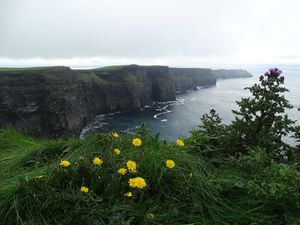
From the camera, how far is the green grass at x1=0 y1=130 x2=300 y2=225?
2934 millimetres

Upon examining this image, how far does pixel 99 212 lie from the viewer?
2930 millimetres

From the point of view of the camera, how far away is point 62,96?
8588cm

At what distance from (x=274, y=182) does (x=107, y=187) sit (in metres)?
1.98

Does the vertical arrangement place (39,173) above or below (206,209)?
above

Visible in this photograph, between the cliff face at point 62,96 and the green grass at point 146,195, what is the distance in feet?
160

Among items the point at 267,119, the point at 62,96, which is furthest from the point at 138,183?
the point at 62,96

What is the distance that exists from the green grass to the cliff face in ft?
160

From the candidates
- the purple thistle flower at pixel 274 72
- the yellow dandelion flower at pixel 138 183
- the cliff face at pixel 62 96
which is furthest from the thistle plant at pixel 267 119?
the cliff face at pixel 62 96

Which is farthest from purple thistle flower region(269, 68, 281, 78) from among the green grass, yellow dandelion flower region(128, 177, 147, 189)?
yellow dandelion flower region(128, 177, 147, 189)

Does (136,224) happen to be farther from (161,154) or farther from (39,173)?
(39,173)

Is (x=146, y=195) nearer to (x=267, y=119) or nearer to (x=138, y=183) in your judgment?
(x=138, y=183)

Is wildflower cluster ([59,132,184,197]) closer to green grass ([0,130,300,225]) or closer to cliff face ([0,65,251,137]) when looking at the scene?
green grass ([0,130,300,225])

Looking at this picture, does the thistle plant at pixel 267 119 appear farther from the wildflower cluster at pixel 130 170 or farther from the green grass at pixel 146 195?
the wildflower cluster at pixel 130 170

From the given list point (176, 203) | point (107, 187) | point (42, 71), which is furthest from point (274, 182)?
point (42, 71)
